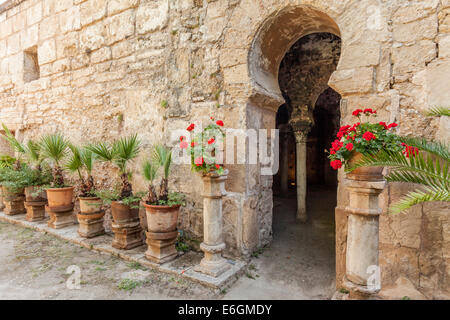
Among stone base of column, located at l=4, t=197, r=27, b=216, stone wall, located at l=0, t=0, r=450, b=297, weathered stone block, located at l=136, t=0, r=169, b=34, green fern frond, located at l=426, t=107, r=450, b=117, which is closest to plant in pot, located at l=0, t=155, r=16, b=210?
stone base of column, located at l=4, t=197, r=27, b=216

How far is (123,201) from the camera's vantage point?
315 cm

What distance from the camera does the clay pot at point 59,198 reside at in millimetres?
4055

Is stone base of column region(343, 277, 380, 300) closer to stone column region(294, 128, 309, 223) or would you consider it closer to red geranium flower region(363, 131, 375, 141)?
red geranium flower region(363, 131, 375, 141)

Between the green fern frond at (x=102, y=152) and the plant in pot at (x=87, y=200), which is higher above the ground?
the green fern frond at (x=102, y=152)

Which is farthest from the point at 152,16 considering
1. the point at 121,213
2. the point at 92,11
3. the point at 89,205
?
the point at 89,205

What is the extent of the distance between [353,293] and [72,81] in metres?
5.17

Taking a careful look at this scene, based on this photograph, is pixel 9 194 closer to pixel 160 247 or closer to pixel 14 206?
pixel 14 206

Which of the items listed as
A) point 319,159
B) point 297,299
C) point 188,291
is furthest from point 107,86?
point 319,159

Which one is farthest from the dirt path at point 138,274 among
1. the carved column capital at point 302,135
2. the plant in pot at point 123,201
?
the carved column capital at point 302,135

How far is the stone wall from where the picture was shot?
204cm

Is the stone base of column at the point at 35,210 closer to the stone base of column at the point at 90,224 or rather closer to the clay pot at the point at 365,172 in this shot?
the stone base of column at the point at 90,224

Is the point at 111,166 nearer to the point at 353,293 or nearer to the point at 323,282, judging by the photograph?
the point at 323,282

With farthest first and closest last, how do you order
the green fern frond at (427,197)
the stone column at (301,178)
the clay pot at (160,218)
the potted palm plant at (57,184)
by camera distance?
the stone column at (301,178) < the potted palm plant at (57,184) < the clay pot at (160,218) < the green fern frond at (427,197)

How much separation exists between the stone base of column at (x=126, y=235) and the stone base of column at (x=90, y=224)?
0.59m
